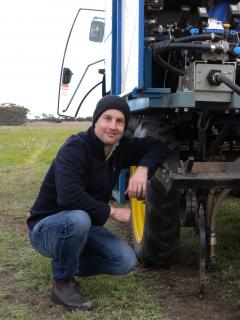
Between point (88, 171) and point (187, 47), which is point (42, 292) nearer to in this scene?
point (88, 171)

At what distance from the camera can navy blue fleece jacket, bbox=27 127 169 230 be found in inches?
136

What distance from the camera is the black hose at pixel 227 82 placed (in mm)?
3152

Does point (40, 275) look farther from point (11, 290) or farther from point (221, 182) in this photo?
point (221, 182)

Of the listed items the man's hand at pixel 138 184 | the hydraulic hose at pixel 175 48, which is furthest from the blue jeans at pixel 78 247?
the hydraulic hose at pixel 175 48

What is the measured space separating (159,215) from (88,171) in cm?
74

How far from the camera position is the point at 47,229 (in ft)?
11.7

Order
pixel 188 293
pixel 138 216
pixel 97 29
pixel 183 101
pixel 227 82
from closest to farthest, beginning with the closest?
pixel 227 82 → pixel 183 101 → pixel 188 293 → pixel 138 216 → pixel 97 29

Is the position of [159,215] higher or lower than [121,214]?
lower

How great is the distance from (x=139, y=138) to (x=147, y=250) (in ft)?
3.00

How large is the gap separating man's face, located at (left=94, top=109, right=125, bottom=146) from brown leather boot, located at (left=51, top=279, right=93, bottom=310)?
0.94 meters

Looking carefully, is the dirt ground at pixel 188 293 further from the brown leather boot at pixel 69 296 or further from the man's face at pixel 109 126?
the man's face at pixel 109 126

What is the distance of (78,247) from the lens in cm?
353

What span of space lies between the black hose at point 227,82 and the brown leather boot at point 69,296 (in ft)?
5.17

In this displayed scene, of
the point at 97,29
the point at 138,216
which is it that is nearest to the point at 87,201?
the point at 138,216
